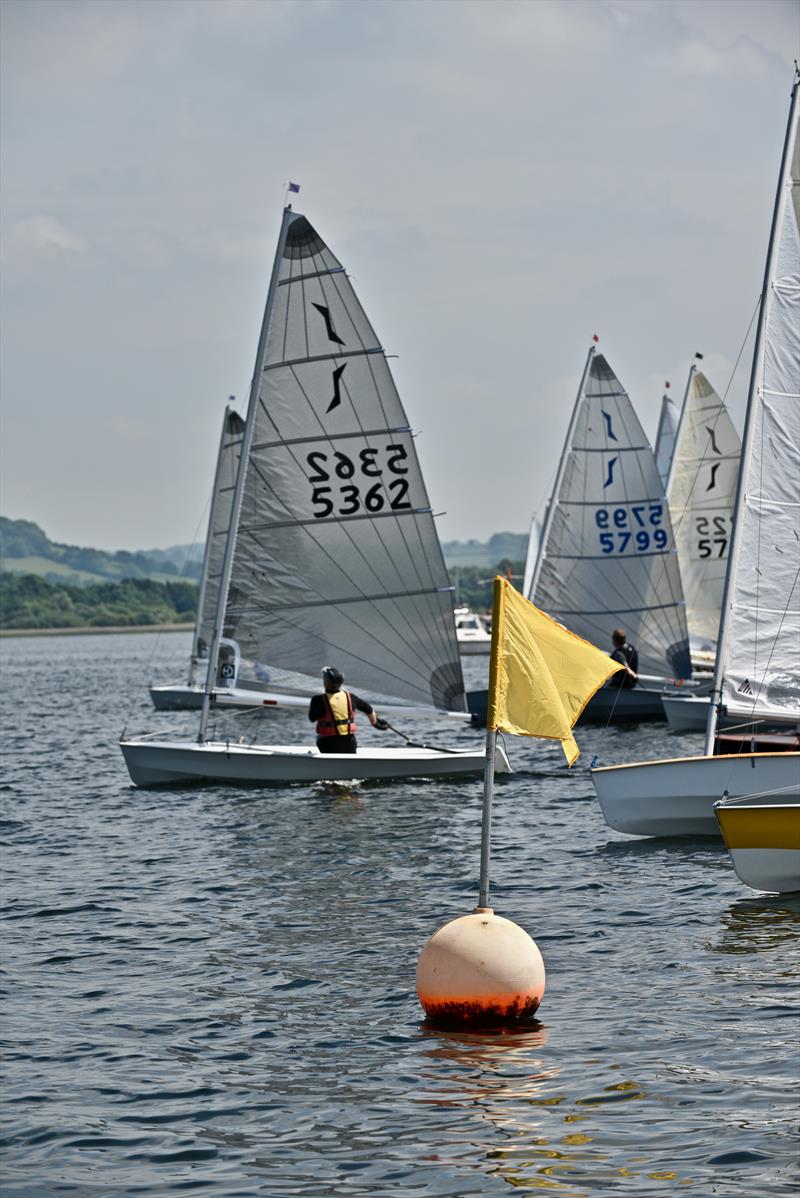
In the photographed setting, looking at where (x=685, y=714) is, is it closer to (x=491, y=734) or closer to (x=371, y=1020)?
(x=491, y=734)

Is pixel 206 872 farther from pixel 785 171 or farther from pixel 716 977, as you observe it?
pixel 785 171

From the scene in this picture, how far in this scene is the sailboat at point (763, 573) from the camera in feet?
66.6

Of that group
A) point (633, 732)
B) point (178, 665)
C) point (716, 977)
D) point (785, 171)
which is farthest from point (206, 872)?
point (178, 665)

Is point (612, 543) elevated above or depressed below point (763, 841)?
above

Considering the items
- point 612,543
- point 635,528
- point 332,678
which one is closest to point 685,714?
point 612,543

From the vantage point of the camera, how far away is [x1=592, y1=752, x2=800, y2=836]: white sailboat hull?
18.7 metres

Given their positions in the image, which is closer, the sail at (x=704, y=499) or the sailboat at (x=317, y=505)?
the sailboat at (x=317, y=505)

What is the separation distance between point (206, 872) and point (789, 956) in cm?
822

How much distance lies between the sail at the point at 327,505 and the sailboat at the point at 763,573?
25.9 ft

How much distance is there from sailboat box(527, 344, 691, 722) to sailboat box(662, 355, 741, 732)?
7148 millimetres

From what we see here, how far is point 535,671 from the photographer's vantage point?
499 inches

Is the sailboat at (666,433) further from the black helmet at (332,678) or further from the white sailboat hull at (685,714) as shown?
the black helmet at (332,678)

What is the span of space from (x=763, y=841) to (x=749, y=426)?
7.74 m

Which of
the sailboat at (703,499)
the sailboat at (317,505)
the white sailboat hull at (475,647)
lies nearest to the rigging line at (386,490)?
the sailboat at (317,505)
